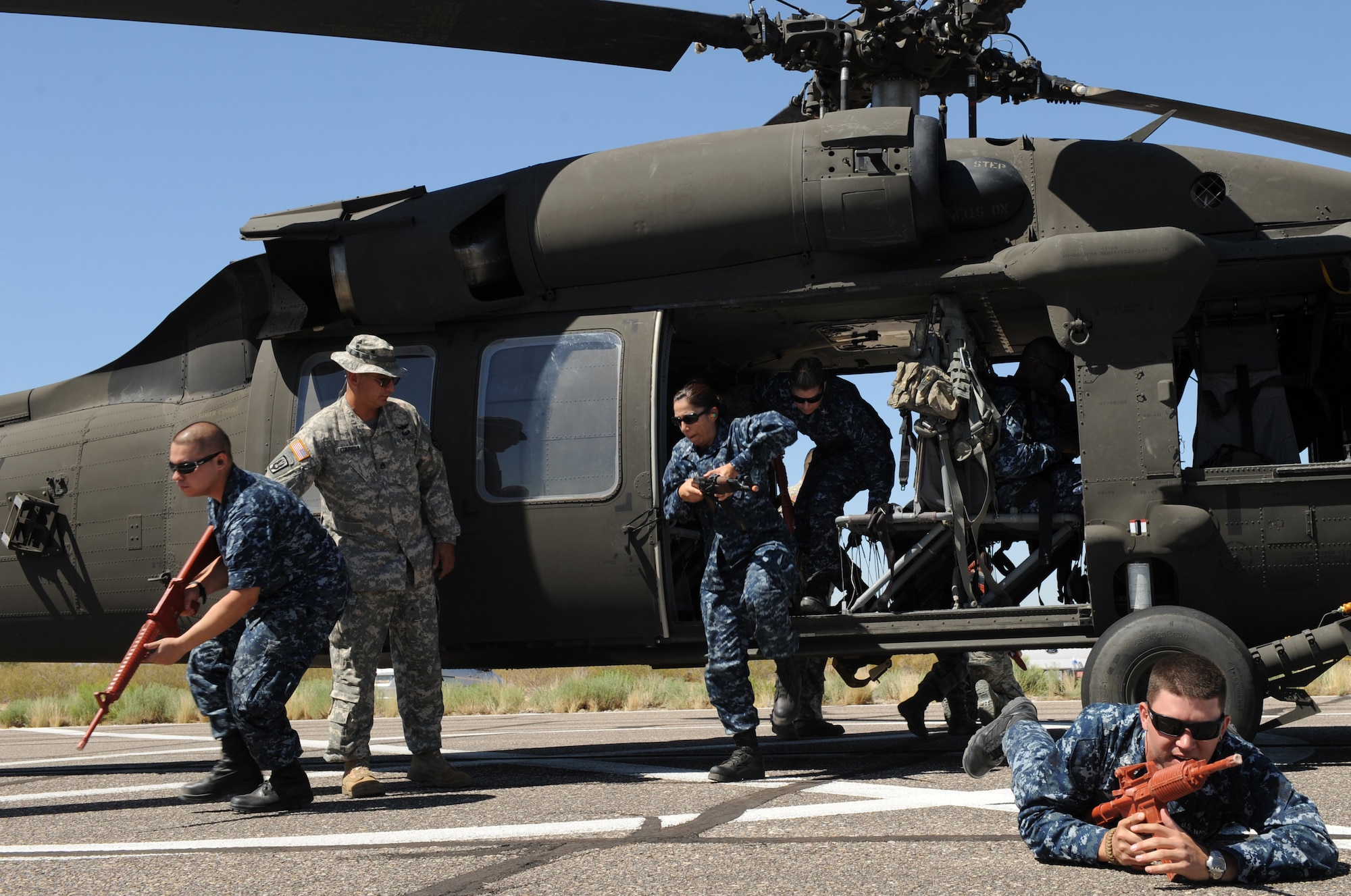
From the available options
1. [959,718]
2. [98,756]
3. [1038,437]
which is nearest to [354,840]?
[1038,437]

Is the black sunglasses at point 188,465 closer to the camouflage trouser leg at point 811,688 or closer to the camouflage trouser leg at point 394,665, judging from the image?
the camouflage trouser leg at point 394,665

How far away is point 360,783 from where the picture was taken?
606 cm

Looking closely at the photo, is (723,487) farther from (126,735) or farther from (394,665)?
(126,735)

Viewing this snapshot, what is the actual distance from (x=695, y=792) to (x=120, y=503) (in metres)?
4.23

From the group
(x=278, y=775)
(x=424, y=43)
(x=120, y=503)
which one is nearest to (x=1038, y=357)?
(x=424, y=43)

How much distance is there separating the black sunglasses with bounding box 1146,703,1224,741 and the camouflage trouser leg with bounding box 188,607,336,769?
12.2 feet

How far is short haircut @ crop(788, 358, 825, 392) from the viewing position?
7.82 m

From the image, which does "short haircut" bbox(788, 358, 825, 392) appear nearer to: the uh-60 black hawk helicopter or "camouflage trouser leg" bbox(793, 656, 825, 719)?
the uh-60 black hawk helicopter

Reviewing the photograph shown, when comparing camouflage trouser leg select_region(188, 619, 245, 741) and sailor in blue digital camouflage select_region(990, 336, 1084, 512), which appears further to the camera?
sailor in blue digital camouflage select_region(990, 336, 1084, 512)

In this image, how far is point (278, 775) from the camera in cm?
576

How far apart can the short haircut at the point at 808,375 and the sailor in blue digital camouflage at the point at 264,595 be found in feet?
10.1

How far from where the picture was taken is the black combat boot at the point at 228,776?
618 centimetres

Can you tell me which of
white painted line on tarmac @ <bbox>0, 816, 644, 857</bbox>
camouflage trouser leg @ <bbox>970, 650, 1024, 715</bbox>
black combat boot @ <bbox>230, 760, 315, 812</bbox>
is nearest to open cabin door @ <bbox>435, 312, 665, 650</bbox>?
black combat boot @ <bbox>230, 760, 315, 812</bbox>

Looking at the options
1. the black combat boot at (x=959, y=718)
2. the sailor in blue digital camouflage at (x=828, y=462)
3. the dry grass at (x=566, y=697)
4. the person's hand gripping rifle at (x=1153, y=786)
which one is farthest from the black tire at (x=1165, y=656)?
the dry grass at (x=566, y=697)
